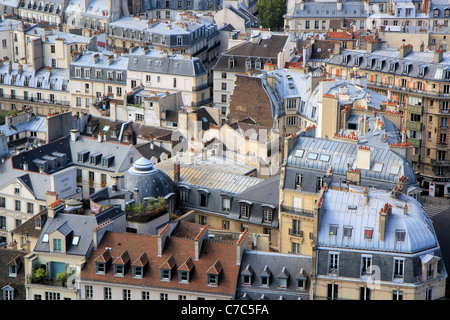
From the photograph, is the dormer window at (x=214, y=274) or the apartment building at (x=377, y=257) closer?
the apartment building at (x=377, y=257)

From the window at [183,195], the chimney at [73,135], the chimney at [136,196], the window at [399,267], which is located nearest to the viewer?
the window at [399,267]

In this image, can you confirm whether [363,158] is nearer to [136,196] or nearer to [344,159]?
[344,159]

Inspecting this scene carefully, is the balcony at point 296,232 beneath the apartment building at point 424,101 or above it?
beneath

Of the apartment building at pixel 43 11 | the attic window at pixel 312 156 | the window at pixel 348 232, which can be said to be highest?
the apartment building at pixel 43 11

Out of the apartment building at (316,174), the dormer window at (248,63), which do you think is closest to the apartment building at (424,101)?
the dormer window at (248,63)

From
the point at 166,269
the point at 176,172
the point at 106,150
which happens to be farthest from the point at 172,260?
the point at 106,150

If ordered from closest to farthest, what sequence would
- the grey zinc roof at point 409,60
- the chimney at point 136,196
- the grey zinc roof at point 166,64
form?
1. the chimney at point 136,196
2. the grey zinc roof at point 409,60
3. the grey zinc roof at point 166,64

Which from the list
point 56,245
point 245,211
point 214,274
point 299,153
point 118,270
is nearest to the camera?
point 214,274

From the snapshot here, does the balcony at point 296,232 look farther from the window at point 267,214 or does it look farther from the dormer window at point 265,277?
the dormer window at point 265,277
